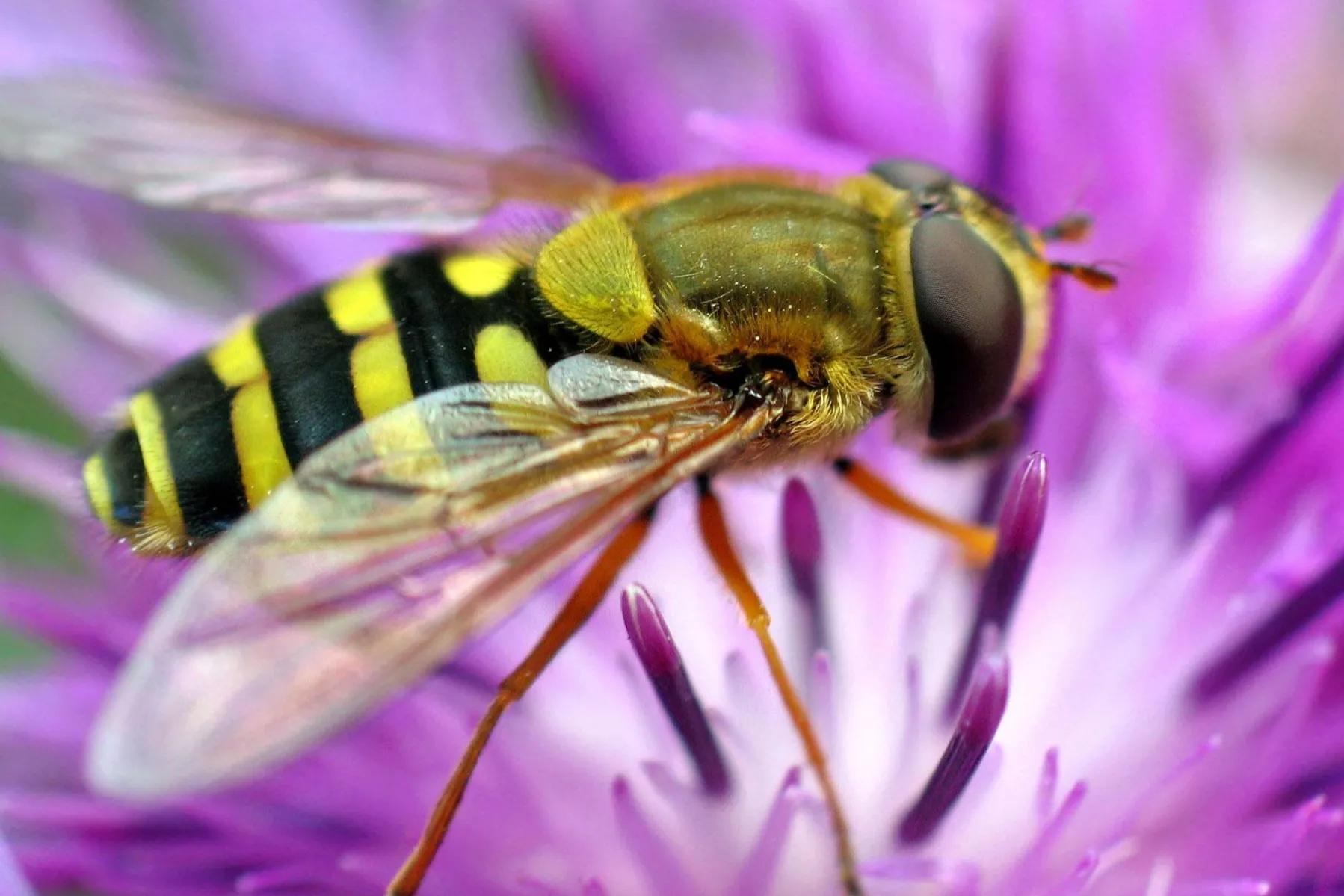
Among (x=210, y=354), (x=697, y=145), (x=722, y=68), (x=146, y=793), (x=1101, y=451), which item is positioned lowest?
(x=146, y=793)

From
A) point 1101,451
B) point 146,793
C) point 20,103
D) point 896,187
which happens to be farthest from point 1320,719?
point 20,103

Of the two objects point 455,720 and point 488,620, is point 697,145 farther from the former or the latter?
point 488,620

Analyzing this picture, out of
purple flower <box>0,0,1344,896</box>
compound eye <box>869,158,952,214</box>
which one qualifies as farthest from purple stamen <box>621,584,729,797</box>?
compound eye <box>869,158,952,214</box>

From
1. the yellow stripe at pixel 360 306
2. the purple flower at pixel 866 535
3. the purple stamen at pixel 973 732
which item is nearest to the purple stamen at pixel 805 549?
the purple flower at pixel 866 535

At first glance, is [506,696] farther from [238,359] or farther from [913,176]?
[913,176]

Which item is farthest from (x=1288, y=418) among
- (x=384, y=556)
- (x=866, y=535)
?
(x=384, y=556)

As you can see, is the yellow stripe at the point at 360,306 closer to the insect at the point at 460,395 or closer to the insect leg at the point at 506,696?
the insect at the point at 460,395
